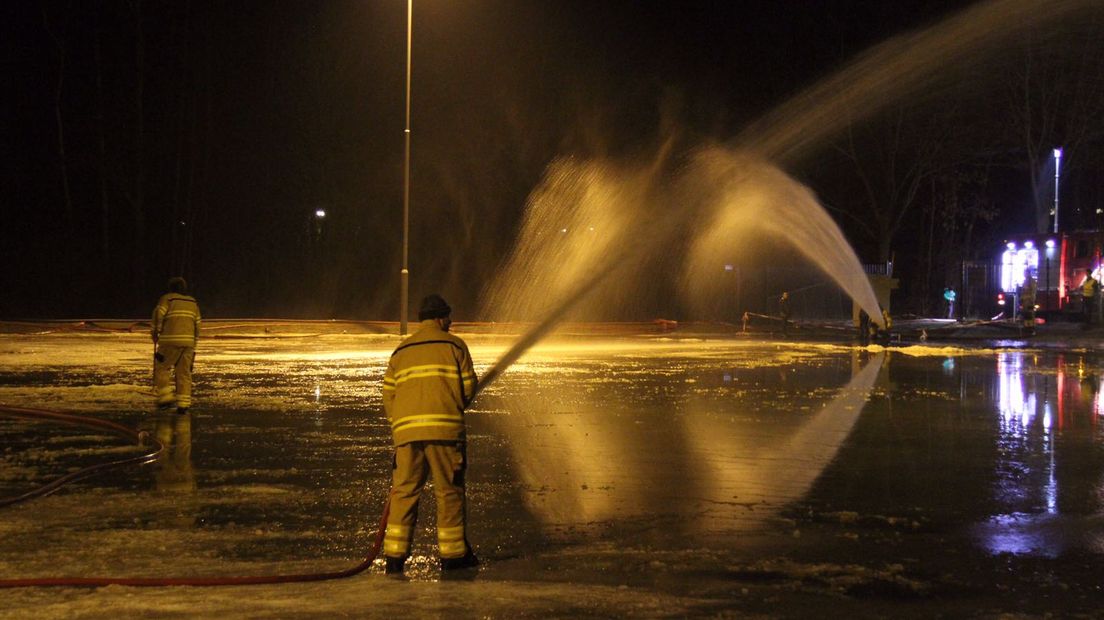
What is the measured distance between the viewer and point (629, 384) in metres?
18.0

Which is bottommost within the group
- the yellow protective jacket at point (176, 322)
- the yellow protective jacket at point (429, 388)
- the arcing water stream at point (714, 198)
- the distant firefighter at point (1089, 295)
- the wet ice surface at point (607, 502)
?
the wet ice surface at point (607, 502)

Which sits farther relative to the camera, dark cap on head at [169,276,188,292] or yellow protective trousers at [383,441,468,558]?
dark cap on head at [169,276,188,292]

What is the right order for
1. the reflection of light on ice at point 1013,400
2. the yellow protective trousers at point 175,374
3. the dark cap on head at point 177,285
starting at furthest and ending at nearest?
the dark cap on head at point 177,285
the yellow protective trousers at point 175,374
the reflection of light on ice at point 1013,400

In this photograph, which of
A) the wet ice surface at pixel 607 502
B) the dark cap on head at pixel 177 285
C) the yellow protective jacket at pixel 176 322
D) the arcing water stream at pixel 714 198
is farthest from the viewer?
the arcing water stream at pixel 714 198

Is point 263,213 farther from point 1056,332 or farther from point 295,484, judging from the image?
point 295,484

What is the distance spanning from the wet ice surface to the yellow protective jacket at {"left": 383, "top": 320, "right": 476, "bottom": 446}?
2.75 ft

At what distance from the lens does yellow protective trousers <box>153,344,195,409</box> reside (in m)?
13.3

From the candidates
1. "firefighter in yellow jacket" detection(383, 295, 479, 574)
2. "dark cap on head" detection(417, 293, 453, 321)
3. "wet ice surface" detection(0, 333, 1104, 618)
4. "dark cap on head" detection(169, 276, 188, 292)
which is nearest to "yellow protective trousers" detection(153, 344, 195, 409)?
"wet ice surface" detection(0, 333, 1104, 618)

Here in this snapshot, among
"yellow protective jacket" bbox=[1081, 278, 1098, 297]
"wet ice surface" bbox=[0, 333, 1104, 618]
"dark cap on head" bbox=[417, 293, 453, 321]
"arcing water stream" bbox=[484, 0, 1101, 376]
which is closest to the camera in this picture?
"wet ice surface" bbox=[0, 333, 1104, 618]

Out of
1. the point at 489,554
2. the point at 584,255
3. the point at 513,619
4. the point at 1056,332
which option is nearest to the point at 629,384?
the point at 489,554

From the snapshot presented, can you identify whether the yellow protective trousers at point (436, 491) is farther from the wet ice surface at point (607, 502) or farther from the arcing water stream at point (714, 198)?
the arcing water stream at point (714, 198)

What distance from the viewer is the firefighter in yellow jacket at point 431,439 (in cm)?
620

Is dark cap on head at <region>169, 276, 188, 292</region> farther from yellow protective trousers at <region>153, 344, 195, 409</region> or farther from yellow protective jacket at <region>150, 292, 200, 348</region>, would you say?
yellow protective trousers at <region>153, 344, 195, 409</region>

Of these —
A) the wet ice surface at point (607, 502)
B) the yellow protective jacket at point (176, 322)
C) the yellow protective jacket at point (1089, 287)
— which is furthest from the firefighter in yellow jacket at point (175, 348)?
the yellow protective jacket at point (1089, 287)
